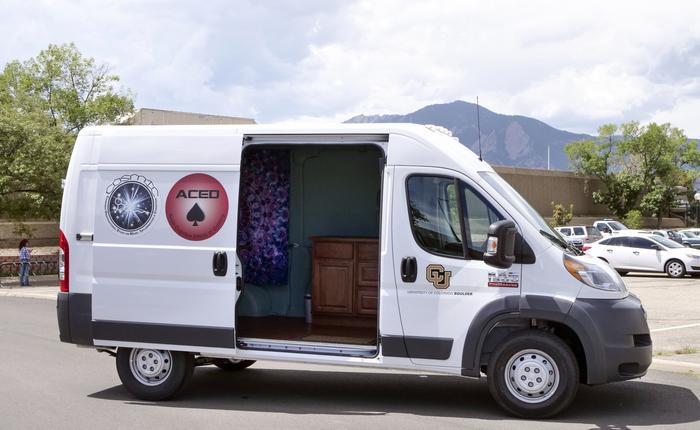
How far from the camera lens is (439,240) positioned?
7.87 meters

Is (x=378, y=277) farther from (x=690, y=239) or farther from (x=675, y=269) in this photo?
(x=690, y=239)

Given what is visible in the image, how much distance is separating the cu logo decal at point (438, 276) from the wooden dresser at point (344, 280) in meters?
2.12

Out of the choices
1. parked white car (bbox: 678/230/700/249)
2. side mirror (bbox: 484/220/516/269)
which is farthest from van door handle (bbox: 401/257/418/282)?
parked white car (bbox: 678/230/700/249)

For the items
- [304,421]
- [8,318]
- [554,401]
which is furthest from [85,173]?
[8,318]

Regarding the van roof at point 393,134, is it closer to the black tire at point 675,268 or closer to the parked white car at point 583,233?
the black tire at point 675,268

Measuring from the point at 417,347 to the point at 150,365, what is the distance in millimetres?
2816

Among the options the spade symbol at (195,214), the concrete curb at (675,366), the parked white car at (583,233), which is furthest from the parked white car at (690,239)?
the spade symbol at (195,214)

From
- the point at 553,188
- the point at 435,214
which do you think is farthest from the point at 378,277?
the point at 553,188

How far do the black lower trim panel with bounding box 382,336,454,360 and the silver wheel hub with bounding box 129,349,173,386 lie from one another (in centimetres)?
231

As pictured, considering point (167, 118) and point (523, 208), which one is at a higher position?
point (167, 118)

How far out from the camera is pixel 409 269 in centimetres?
780

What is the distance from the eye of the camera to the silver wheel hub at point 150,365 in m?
8.59

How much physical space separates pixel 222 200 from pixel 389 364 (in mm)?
2287

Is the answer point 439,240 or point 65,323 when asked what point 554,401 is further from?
point 65,323
